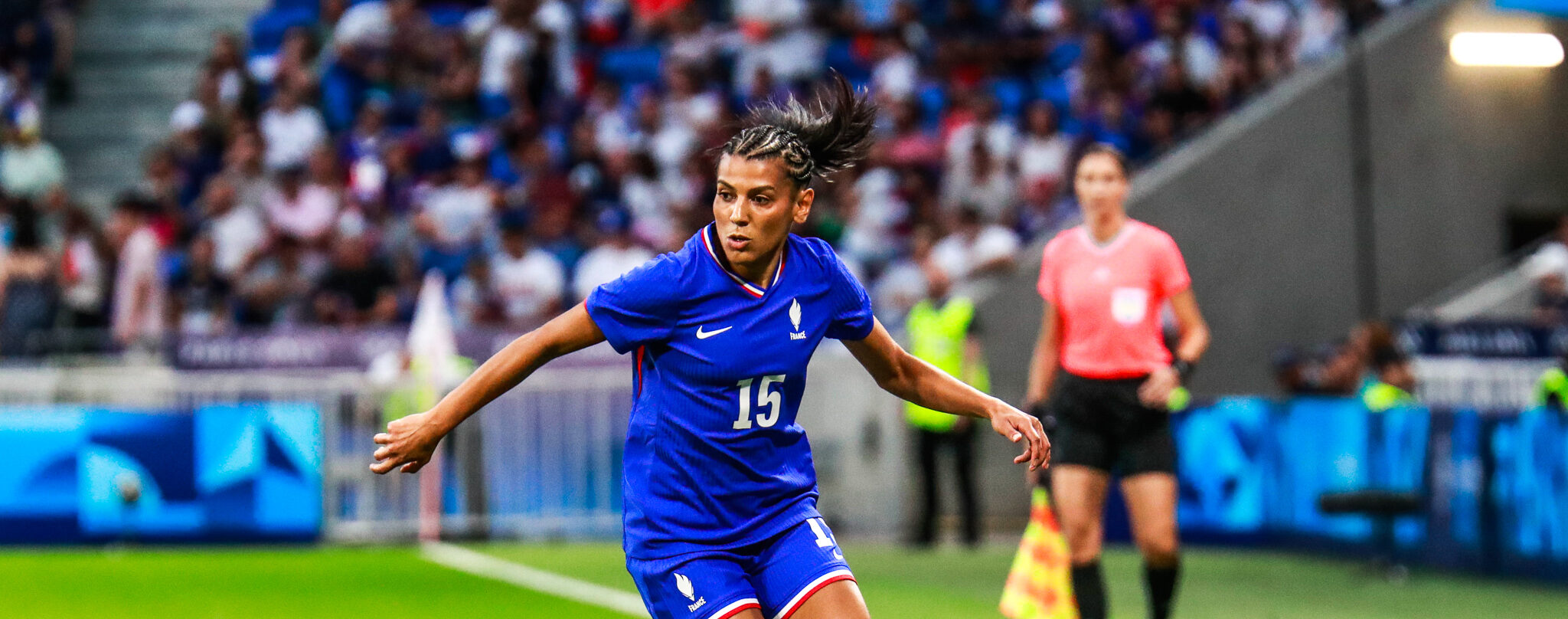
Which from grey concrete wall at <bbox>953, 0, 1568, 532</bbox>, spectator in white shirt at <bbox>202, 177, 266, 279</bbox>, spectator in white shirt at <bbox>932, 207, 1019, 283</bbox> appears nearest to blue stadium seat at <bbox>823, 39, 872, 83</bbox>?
spectator in white shirt at <bbox>932, 207, 1019, 283</bbox>

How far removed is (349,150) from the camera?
2028cm

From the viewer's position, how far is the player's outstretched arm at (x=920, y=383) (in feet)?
17.5

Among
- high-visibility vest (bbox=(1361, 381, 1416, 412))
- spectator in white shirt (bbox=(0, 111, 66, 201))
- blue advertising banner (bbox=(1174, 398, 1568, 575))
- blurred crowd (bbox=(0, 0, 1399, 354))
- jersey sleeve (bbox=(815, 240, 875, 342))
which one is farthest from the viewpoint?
spectator in white shirt (bbox=(0, 111, 66, 201))

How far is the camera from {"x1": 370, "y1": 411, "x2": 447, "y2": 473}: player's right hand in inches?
184

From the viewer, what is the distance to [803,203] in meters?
5.09

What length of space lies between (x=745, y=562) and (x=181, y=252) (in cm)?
1588

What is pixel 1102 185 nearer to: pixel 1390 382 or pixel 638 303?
pixel 638 303

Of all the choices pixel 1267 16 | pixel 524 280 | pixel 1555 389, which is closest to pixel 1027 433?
pixel 1555 389

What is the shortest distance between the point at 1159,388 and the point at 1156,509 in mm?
551

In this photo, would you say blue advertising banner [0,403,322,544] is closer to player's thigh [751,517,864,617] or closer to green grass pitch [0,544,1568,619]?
green grass pitch [0,544,1568,619]

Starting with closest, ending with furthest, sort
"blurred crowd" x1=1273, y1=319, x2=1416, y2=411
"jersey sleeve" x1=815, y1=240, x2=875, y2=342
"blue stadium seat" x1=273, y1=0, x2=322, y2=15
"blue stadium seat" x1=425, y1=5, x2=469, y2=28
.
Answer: "jersey sleeve" x1=815, y1=240, x2=875, y2=342
"blurred crowd" x1=1273, y1=319, x2=1416, y2=411
"blue stadium seat" x1=425, y1=5, x2=469, y2=28
"blue stadium seat" x1=273, y1=0, x2=322, y2=15

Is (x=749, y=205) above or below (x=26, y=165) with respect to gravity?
below

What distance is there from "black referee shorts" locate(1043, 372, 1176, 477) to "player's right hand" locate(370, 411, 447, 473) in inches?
145

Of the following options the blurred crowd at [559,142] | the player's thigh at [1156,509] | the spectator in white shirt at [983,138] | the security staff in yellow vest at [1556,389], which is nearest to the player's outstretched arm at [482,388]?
the player's thigh at [1156,509]
